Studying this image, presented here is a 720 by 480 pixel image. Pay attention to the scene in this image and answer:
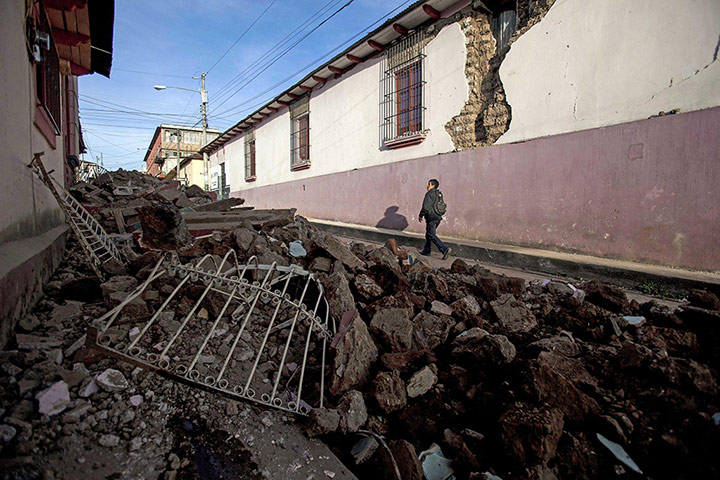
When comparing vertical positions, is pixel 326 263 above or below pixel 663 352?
above

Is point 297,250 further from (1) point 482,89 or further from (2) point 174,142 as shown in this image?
(2) point 174,142

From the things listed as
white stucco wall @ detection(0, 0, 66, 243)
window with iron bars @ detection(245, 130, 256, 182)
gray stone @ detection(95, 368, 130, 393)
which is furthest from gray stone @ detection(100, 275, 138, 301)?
window with iron bars @ detection(245, 130, 256, 182)

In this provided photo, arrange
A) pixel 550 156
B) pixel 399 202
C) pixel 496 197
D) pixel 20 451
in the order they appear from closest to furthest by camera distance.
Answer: pixel 20 451 → pixel 550 156 → pixel 496 197 → pixel 399 202

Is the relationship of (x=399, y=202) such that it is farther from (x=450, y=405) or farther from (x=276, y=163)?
(x=276, y=163)

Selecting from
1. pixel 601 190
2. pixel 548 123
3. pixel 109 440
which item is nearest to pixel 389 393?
pixel 109 440

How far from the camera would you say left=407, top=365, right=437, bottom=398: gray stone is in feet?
6.09

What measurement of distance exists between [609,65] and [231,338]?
564 centimetres

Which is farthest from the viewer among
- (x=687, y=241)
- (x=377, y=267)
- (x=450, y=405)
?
(x=687, y=241)

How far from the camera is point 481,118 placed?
632cm

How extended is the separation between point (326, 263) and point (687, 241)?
13.7 feet

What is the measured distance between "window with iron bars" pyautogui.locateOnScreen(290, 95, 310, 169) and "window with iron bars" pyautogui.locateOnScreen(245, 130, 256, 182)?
13.4 feet

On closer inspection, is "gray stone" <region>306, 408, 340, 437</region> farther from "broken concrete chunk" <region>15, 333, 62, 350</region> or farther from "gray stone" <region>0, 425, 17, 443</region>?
"broken concrete chunk" <region>15, 333, 62, 350</region>

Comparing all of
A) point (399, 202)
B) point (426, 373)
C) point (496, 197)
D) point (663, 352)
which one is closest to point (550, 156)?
point (496, 197)

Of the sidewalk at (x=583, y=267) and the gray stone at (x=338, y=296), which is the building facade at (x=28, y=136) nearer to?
the gray stone at (x=338, y=296)
